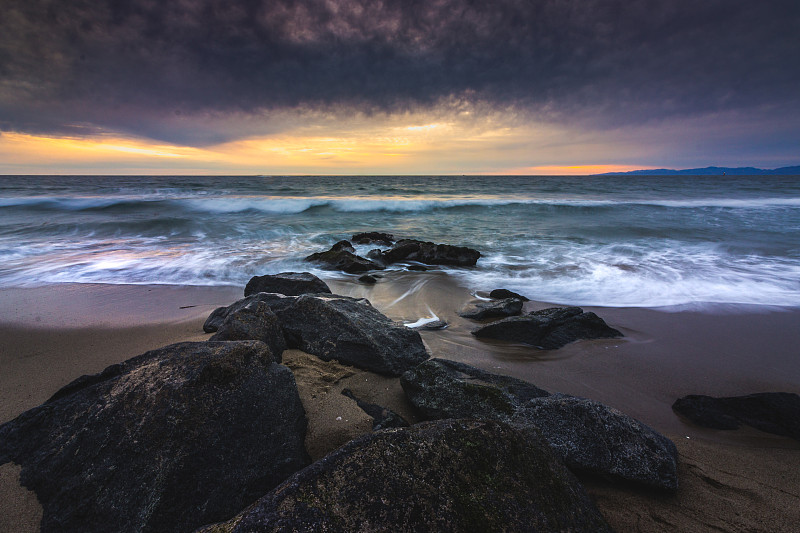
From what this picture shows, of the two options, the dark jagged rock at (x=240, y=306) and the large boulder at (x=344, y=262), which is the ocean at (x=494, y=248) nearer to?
the large boulder at (x=344, y=262)

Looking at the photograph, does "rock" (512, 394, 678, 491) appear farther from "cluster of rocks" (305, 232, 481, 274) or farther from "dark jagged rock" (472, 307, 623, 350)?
"cluster of rocks" (305, 232, 481, 274)

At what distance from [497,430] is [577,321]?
3.41 meters

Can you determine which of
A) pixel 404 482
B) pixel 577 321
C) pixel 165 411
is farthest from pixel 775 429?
pixel 165 411

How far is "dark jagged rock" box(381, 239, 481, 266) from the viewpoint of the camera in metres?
9.23

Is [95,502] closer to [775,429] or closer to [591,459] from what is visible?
[591,459]

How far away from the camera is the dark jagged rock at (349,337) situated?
3.35 metres

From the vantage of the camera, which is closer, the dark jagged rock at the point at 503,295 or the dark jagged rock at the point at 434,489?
the dark jagged rock at the point at 434,489

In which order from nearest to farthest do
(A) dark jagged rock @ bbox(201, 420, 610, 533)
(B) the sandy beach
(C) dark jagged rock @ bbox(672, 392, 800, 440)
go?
1. (A) dark jagged rock @ bbox(201, 420, 610, 533)
2. (B) the sandy beach
3. (C) dark jagged rock @ bbox(672, 392, 800, 440)

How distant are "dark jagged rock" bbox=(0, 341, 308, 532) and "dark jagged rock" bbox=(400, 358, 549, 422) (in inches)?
35.0

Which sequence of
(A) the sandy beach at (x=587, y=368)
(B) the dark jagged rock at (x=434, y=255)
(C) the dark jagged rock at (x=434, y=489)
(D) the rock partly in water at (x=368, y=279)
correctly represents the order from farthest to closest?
(B) the dark jagged rock at (x=434, y=255) → (D) the rock partly in water at (x=368, y=279) → (A) the sandy beach at (x=587, y=368) → (C) the dark jagged rock at (x=434, y=489)

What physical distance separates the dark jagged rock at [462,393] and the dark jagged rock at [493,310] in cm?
235

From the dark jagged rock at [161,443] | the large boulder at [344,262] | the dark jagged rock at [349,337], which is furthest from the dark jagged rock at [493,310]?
the dark jagged rock at [161,443]

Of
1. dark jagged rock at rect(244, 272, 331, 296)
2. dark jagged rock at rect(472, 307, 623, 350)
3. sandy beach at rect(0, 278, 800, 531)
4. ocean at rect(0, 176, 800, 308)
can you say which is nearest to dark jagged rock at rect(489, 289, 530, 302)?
sandy beach at rect(0, 278, 800, 531)

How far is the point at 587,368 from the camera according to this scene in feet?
12.5
